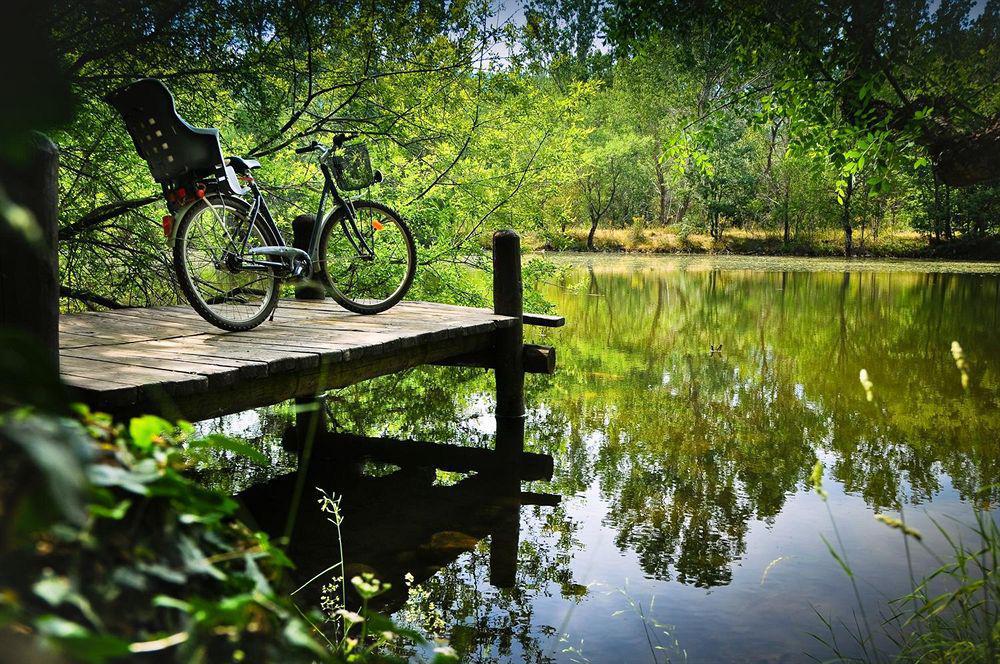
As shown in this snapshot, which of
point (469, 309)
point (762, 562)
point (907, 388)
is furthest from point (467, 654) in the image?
point (907, 388)

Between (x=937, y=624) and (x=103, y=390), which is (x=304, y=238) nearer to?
(x=103, y=390)

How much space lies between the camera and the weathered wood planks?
3734mm

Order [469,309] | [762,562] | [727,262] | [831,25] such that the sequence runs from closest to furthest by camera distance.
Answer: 1. [762,562]
2. [831,25]
3. [469,309]
4. [727,262]

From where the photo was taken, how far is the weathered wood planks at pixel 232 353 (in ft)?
12.3

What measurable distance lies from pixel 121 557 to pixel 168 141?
4.50m

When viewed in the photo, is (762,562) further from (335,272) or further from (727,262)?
(727,262)

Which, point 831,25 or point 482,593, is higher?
point 831,25

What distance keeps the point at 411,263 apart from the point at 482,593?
10.0ft

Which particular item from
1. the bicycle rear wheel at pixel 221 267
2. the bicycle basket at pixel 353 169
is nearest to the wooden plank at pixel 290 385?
the bicycle rear wheel at pixel 221 267

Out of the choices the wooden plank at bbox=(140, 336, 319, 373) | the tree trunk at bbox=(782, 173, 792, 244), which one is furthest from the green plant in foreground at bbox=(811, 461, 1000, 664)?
the tree trunk at bbox=(782, 173, 792, 244)

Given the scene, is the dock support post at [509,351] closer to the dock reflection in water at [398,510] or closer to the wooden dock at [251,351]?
the wooden dock at [251,351]

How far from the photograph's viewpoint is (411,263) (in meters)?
6.84

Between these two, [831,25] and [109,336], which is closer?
[109,336]

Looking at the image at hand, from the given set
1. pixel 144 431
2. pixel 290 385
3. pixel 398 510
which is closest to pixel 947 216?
pixel 398 510
